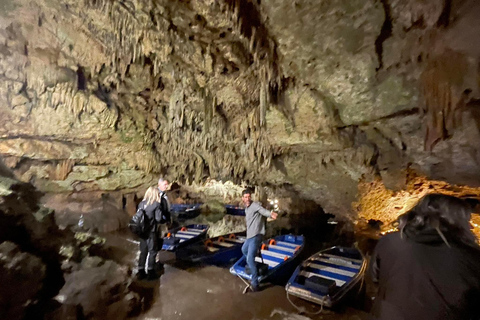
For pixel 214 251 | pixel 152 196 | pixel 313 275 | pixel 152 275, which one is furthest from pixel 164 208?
pixel 313 275

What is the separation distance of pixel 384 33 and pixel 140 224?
5.09 meters

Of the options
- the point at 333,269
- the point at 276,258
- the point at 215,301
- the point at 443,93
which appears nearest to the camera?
the point at 443,93

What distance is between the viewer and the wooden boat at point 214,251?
6301mm

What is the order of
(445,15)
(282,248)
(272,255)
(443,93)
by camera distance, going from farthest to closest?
1. (282,248)
2. (272,255)
3. (443,93)
4. (445,15)

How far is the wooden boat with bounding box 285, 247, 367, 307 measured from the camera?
4.34m

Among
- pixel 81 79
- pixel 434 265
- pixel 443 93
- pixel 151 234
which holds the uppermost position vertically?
pixel 81 79

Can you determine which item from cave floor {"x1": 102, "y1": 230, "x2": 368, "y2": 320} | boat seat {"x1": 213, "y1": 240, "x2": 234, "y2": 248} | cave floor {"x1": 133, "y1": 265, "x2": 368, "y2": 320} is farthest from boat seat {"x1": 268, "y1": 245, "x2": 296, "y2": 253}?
cave floor {"x1": 133, "y1": 265, "x2": 368, "y2": 320}

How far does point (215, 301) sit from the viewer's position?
4.55m

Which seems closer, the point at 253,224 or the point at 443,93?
the point at 443,93

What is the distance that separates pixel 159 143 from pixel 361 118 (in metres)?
6.22

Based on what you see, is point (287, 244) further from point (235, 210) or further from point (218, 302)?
point (235, 210)

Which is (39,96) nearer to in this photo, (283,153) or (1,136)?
(1,136)

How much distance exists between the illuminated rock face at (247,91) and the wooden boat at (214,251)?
250cm


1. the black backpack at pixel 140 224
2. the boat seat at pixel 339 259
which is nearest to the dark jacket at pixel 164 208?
the black backpack at pixel 140 224
